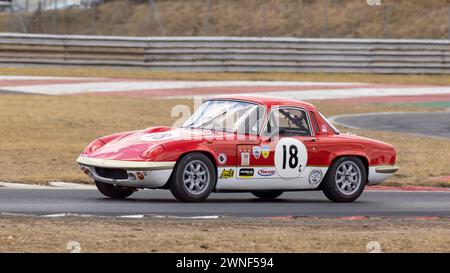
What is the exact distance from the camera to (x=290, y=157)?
1439 cm

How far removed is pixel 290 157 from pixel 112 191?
222 cm

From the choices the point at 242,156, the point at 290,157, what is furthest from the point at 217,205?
the point at 290,157

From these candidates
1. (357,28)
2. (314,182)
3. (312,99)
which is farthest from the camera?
(357,28)

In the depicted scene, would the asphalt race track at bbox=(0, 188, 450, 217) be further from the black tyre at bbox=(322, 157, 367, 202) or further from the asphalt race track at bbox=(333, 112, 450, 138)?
the asphalt race track at bbox=(333, 112, 450, 138)

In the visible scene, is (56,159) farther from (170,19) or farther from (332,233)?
(170,19)

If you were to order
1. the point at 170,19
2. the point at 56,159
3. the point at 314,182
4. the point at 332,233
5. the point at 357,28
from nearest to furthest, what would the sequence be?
the point at 332,233 < the point at 314,182 < the point at 56,159 < the point at 357,28 < the point at 170,19

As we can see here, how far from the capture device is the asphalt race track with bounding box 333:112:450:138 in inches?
950

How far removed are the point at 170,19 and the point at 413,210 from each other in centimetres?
4125

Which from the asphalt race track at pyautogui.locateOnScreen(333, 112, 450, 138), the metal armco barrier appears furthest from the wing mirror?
the metal armco barrier

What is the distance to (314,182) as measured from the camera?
1466cm

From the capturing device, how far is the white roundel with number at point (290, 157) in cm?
1431

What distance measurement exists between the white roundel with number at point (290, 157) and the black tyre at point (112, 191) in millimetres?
1904
